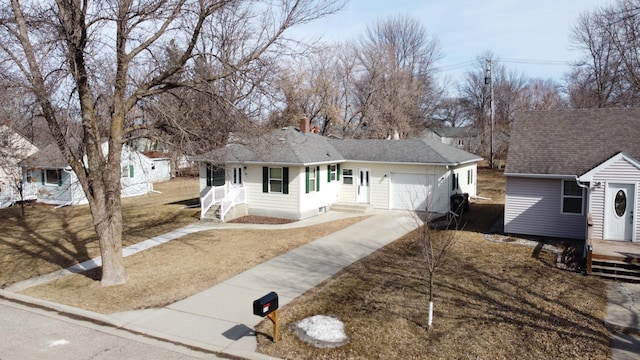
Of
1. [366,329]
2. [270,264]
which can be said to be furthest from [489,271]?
[270,264]

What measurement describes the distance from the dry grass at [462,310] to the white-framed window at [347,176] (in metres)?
10.2

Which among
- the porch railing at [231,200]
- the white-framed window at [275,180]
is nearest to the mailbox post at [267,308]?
the porch railing at [231,200]

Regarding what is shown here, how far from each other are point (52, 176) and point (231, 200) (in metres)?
17.6

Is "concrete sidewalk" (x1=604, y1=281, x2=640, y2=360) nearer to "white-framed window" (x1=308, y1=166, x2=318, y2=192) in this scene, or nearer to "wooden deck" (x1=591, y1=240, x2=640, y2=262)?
"wooden deck" (x1=591, y1=240, x2=640, y2=262)

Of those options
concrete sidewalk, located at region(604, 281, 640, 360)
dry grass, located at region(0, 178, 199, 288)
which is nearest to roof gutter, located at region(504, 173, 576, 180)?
concrete sidewalk, located at region(604, 281, 640, 360)

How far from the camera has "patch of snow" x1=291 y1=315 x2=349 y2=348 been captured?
25.8 ft

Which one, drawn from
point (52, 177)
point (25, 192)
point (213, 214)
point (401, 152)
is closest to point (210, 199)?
point (213, 214)

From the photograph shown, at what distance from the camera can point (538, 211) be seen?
16172mm

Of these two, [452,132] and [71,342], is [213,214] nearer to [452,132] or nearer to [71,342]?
[71,342]

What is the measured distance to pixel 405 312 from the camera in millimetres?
9117

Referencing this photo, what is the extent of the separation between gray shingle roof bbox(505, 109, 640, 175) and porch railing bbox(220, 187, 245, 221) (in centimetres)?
1206

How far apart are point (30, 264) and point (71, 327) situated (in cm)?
663

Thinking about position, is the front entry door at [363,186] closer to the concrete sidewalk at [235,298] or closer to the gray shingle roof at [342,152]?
the gray shingle roof at [342,152]

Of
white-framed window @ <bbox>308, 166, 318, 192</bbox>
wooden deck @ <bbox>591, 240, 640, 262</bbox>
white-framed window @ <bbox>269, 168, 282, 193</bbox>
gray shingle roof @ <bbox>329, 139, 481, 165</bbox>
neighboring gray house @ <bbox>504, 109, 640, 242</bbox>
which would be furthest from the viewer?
gray shingle roof @ <bbox>329, 139, 481, 165</bbox>
